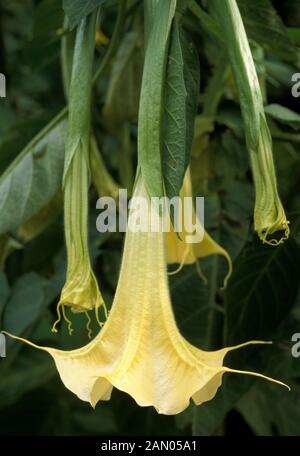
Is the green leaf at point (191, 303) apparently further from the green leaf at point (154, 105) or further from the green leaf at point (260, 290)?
the green leaf at point (154, 105)

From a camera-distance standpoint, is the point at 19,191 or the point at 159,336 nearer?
the point at 159,336

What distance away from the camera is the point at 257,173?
0.49 meters

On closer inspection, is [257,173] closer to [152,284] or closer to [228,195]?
[152,284]

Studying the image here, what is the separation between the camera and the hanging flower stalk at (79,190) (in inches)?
20.4

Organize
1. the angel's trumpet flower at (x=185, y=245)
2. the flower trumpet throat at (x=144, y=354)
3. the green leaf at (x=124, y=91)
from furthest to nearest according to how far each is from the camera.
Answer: the green leaf at (x=124, y=91), the angel's trumpet flower at (x=185, y=245), the flower trumpet throat at (x=144, y=354)

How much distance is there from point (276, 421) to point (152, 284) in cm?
42

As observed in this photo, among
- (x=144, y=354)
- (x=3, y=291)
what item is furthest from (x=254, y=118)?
(x=3, y=291)

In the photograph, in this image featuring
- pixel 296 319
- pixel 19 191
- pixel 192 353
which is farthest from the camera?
pixel 296 319

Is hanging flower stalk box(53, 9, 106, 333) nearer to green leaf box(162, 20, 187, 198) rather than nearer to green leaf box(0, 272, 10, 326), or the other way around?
green leaf box(162, 20, 187, 198)

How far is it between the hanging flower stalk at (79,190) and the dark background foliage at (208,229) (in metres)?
0.05

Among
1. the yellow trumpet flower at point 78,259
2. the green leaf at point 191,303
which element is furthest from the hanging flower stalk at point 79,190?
the green leaf at point 191,303

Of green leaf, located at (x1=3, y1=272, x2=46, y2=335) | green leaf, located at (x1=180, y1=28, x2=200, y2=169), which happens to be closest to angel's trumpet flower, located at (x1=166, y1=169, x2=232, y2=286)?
green leaf, located at (x1=180, y1=28, x2=200, y2=169)

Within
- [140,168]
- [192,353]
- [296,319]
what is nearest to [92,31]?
[140,168]

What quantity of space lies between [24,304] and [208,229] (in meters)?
0.18
